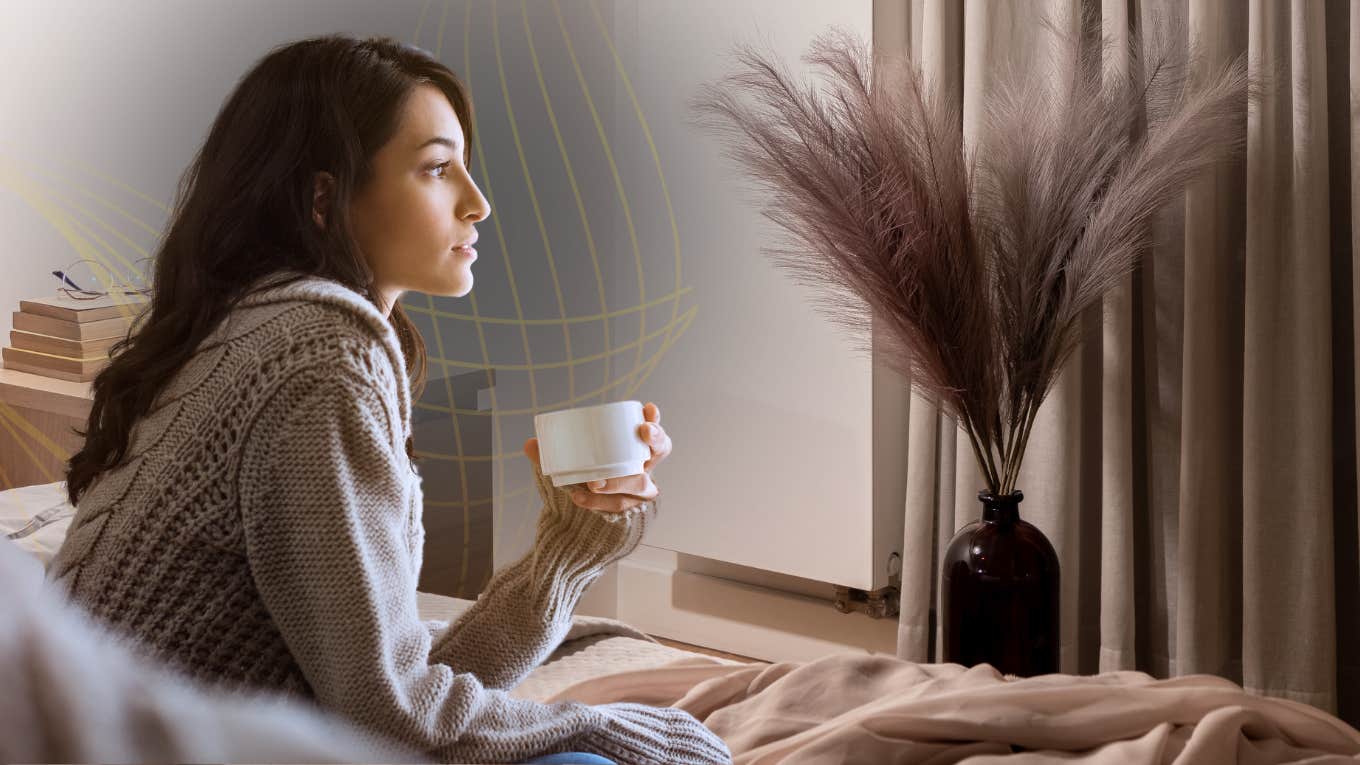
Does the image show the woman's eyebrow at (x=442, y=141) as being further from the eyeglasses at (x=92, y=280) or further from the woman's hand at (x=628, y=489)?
the eyeglasses at (x=92, y=280)

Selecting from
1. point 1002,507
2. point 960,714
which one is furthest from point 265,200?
point 1002,507

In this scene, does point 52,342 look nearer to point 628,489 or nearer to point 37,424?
point 37,424

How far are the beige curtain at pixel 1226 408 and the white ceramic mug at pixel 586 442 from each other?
1620 millimetres

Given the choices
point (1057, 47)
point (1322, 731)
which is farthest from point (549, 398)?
point (1322, 731)

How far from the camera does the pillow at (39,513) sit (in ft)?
7.07

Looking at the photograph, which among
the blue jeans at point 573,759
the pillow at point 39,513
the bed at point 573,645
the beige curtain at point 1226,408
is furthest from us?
the beige curtain at point 1226,408

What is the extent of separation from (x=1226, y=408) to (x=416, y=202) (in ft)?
6.00

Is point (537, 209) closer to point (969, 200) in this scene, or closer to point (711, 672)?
point (969, 200)

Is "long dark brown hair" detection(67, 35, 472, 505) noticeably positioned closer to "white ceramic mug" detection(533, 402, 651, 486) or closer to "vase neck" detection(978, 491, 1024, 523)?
"white ceramic mug" detection(533, 402, 651, 486)

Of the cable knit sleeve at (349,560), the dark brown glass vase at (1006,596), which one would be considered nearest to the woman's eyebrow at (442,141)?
the cable knit sleeve at (349,560)

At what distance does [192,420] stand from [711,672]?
990 mm

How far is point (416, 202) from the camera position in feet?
4.74

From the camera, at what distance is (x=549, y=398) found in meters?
3.60

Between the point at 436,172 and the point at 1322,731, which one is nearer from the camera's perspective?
the point at 436,172
